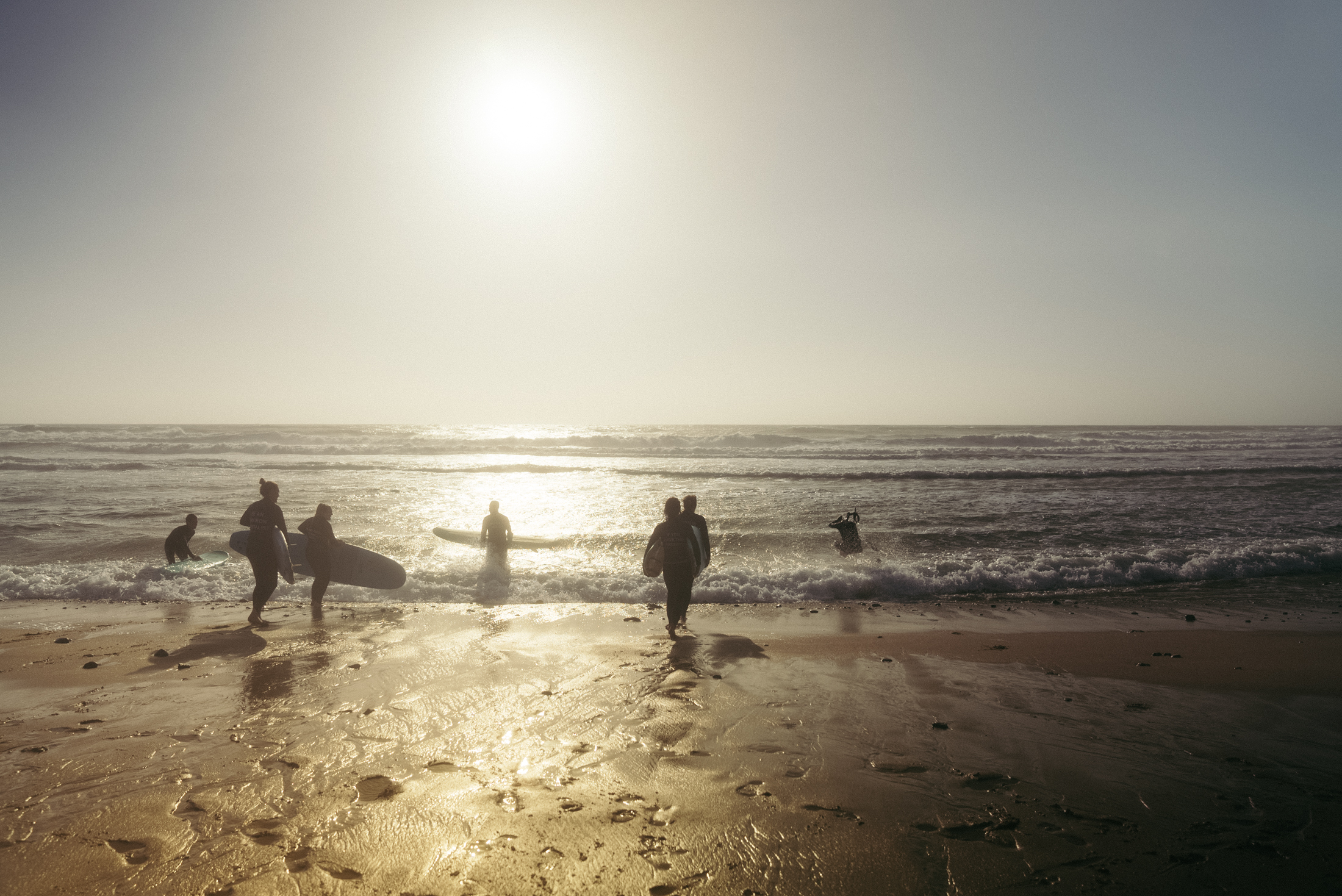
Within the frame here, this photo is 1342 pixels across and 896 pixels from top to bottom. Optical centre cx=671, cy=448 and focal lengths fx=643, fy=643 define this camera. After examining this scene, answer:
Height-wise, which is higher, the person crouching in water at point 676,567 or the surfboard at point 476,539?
the person crouching in water at point 676,567

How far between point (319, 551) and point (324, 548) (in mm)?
81

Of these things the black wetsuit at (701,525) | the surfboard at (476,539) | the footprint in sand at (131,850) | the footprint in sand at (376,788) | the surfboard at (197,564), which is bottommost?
the surfboard at (476,539)

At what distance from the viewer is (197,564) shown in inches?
476

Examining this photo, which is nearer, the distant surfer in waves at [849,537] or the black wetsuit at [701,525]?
the black wetsuit at [701,525]

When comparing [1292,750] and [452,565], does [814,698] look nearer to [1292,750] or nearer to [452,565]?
[1292,750]

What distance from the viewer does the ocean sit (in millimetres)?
11414

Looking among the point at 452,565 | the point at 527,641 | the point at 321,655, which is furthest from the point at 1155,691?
the point at 452,565

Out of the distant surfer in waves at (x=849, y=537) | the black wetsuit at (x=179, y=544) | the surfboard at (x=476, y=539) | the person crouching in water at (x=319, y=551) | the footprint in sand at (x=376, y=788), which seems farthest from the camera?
the surfboard at (x=476, y=539)

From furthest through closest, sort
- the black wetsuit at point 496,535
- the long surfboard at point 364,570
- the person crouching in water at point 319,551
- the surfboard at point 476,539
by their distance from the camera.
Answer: the surfboard at point 476,539 → the black wetsuit at point 496,535 → the long surfboard at point 364,570 → the person crouching in water at point 319,551

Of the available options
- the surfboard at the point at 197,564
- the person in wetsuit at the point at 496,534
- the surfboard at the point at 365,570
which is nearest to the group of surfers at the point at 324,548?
the surfboard at the point at 365,570

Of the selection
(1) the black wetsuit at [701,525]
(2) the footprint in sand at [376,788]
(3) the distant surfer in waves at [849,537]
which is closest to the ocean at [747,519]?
(3) the distant surfer in waves at [849,537]

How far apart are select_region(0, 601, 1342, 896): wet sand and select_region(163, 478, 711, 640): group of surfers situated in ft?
2.76

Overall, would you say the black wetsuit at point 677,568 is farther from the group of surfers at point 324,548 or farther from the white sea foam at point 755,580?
the white sea foam at point 755,580

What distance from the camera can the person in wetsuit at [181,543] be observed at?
39.4 feet
